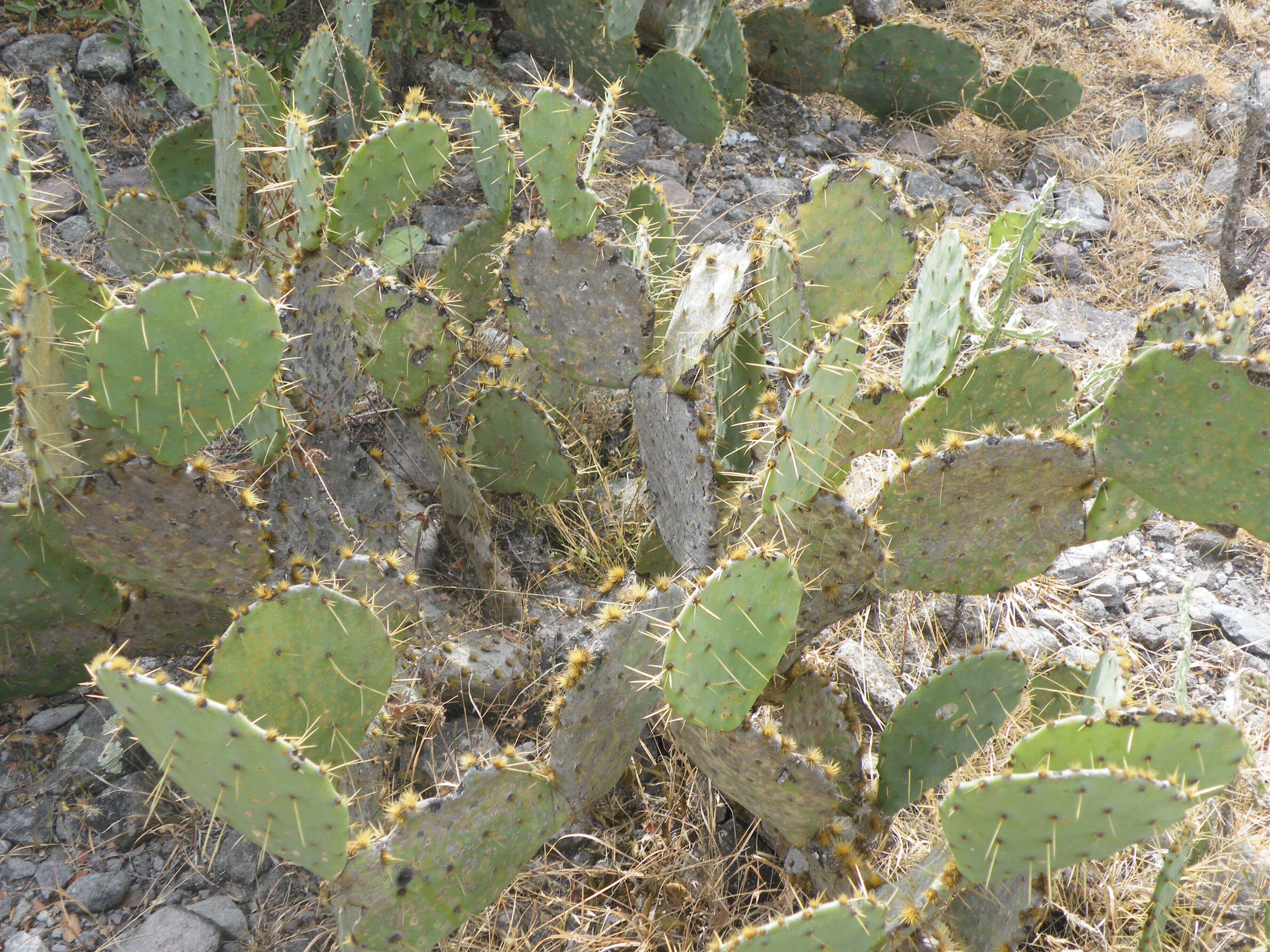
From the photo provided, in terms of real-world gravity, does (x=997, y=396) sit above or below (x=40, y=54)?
below

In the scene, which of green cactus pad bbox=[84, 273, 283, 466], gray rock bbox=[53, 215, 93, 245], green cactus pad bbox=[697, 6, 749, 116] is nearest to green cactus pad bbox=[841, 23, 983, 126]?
green cactus pad bbox=[697, 6, 749, 116]

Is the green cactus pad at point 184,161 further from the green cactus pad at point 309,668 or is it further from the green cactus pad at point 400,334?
the green cactus pad at point 309,668

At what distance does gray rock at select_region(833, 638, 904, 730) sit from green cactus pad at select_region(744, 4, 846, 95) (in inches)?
118

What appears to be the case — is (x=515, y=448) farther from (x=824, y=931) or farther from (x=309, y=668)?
(x=824, y=931)

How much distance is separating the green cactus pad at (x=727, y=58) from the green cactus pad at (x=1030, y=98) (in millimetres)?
1137

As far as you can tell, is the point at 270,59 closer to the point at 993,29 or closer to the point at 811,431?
the point at 811,431

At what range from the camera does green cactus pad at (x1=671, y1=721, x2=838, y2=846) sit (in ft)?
4.85

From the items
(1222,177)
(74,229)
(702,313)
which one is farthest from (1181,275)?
(74,229)

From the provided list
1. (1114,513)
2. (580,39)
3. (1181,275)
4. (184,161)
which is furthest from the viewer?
(580,39)

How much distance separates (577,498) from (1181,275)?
266 centimetres

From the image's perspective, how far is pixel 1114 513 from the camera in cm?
173

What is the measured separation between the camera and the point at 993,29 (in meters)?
4.91

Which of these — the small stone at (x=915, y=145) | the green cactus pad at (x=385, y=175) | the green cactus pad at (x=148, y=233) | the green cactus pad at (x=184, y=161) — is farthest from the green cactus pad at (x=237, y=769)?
the small stone at (x=915, y=145)

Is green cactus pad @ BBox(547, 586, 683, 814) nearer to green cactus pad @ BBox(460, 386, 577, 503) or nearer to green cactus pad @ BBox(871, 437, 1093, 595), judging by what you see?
green cactus pad @ BBox(871, 437, 1093, 595)
